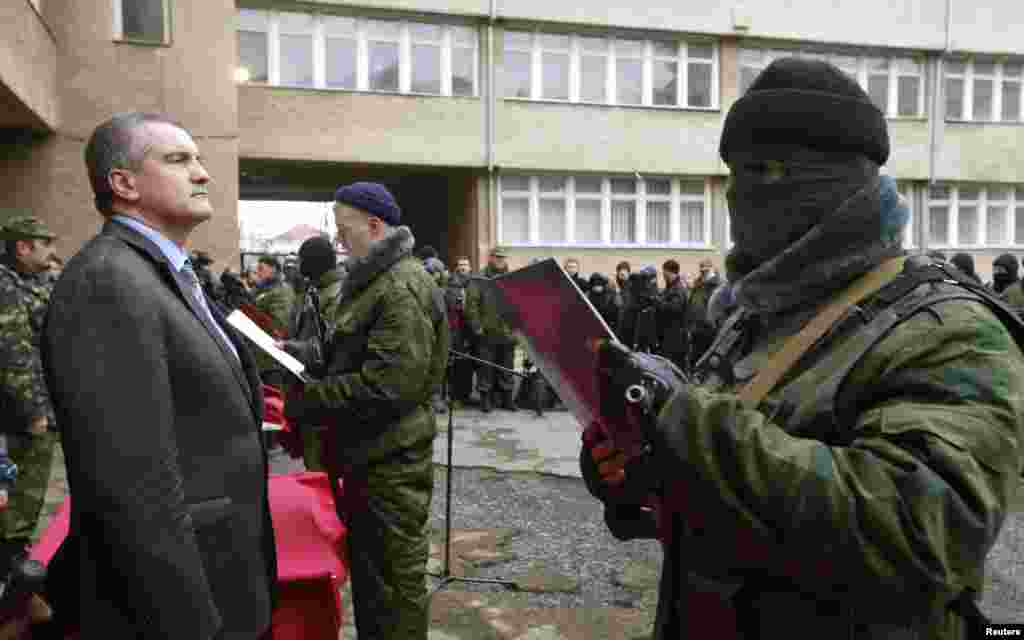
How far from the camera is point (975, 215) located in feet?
77.7

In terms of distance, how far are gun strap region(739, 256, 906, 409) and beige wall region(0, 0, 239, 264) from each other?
13956 millimetres

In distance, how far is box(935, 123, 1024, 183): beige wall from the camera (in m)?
22.8

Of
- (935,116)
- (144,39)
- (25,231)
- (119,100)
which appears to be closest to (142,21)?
(144,39)

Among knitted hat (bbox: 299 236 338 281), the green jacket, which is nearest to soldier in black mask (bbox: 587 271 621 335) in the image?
the green jacket

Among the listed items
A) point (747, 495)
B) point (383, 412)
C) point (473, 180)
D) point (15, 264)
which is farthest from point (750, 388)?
point (473, 180)

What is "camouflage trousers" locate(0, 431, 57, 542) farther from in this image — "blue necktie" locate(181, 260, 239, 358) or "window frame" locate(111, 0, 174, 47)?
"window frame" locate(111, 0, 174, 47)

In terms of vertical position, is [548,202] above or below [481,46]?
below

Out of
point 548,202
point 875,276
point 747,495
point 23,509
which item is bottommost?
point 23,509

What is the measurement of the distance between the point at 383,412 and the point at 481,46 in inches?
678

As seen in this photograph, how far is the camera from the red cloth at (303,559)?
2.94 metres

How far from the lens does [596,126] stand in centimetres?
2025

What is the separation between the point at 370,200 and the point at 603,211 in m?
17.6

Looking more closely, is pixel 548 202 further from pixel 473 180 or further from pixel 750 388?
pixel 750 388

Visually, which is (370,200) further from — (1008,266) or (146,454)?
(1008,266)
